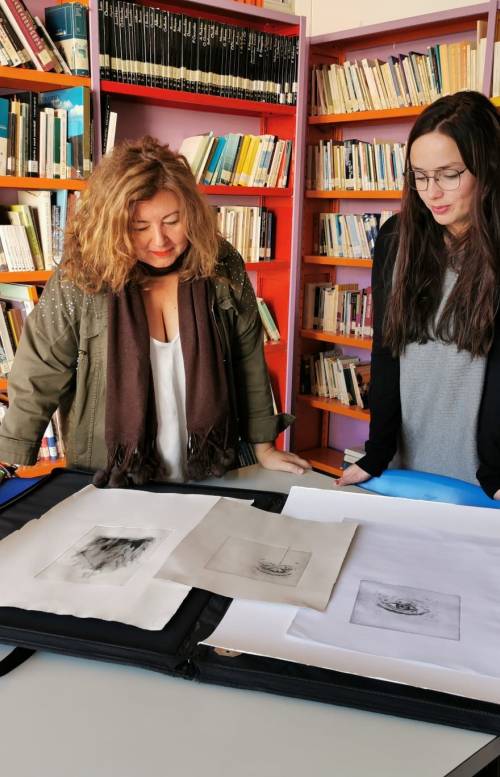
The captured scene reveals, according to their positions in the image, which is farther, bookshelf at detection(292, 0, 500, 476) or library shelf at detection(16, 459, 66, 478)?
bookshelf at detection(292, 0, 500, 476)

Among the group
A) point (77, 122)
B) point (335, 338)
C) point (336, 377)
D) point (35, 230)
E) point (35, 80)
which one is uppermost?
point (35, 80)

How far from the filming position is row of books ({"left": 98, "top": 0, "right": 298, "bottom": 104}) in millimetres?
2770

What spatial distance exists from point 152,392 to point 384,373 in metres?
0.56

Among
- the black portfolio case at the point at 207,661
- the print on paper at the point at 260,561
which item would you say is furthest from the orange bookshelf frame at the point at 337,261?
the black portfolio case at the point at 207,661

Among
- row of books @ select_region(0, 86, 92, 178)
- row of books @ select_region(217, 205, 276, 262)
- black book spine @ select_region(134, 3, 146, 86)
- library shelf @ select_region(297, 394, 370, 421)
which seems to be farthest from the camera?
library shelf @ select_region(297, 394, 370, 421)

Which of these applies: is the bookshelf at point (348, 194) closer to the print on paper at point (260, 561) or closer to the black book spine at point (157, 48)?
the black book spine at point (157, 48)

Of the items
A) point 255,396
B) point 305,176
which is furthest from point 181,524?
point 305,176

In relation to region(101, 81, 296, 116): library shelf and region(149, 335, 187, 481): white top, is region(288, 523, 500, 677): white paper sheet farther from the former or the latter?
region(101, 81, 296, 116): library shelf

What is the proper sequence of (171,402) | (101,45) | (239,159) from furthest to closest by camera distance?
(239,159) → (101,45) → (171,402)

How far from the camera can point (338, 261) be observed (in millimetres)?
3498

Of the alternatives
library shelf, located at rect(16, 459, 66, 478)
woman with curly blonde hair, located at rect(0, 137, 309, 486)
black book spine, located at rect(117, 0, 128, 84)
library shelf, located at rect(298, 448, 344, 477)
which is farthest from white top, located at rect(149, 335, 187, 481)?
library shelf, located at rect(298, 448, 344, 477)

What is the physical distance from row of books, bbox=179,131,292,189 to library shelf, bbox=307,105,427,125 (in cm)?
20

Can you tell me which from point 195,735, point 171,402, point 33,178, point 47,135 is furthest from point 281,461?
point 47,135

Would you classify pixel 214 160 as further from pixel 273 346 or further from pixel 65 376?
pixel 65 376
